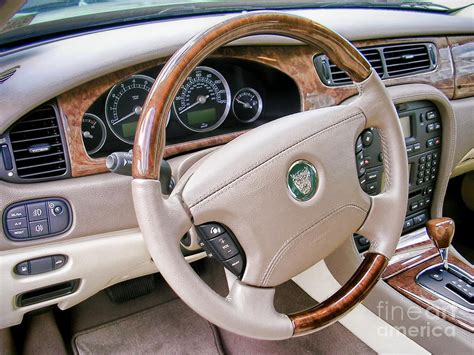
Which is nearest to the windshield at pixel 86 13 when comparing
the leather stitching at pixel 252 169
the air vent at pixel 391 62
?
the air vent at pixel 391 62

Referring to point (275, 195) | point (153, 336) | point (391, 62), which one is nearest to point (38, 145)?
point (275, 195)

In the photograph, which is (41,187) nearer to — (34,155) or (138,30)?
(34,155)

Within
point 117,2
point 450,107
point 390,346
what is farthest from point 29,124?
point 450,107

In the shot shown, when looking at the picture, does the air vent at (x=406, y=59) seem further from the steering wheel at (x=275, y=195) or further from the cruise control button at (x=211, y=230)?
the cruise control button at (x=211, y=230)

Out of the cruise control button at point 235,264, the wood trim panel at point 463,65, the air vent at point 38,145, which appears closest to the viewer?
the cruise control button at point 235,264

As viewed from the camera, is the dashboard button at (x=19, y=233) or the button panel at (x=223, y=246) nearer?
the button panel at (x=223, y=246)

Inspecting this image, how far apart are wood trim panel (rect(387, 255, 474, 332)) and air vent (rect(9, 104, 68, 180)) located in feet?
3.19

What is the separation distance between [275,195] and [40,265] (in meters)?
0.56

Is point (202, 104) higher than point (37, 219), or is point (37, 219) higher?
point (202, 104)

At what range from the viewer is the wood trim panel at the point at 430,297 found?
134 cm

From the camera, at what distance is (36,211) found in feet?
3.51

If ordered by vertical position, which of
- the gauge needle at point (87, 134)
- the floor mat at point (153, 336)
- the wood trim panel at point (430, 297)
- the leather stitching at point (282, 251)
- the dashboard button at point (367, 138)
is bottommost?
the floor mat at point (153, 336)

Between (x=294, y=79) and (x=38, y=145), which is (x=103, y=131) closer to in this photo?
(x=38, y=145)

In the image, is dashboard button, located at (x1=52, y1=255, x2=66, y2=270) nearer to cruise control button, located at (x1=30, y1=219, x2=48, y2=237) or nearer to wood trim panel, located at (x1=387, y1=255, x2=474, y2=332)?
cruise control button, located at (x1=30, y1=219, x2=48, y2=237)
